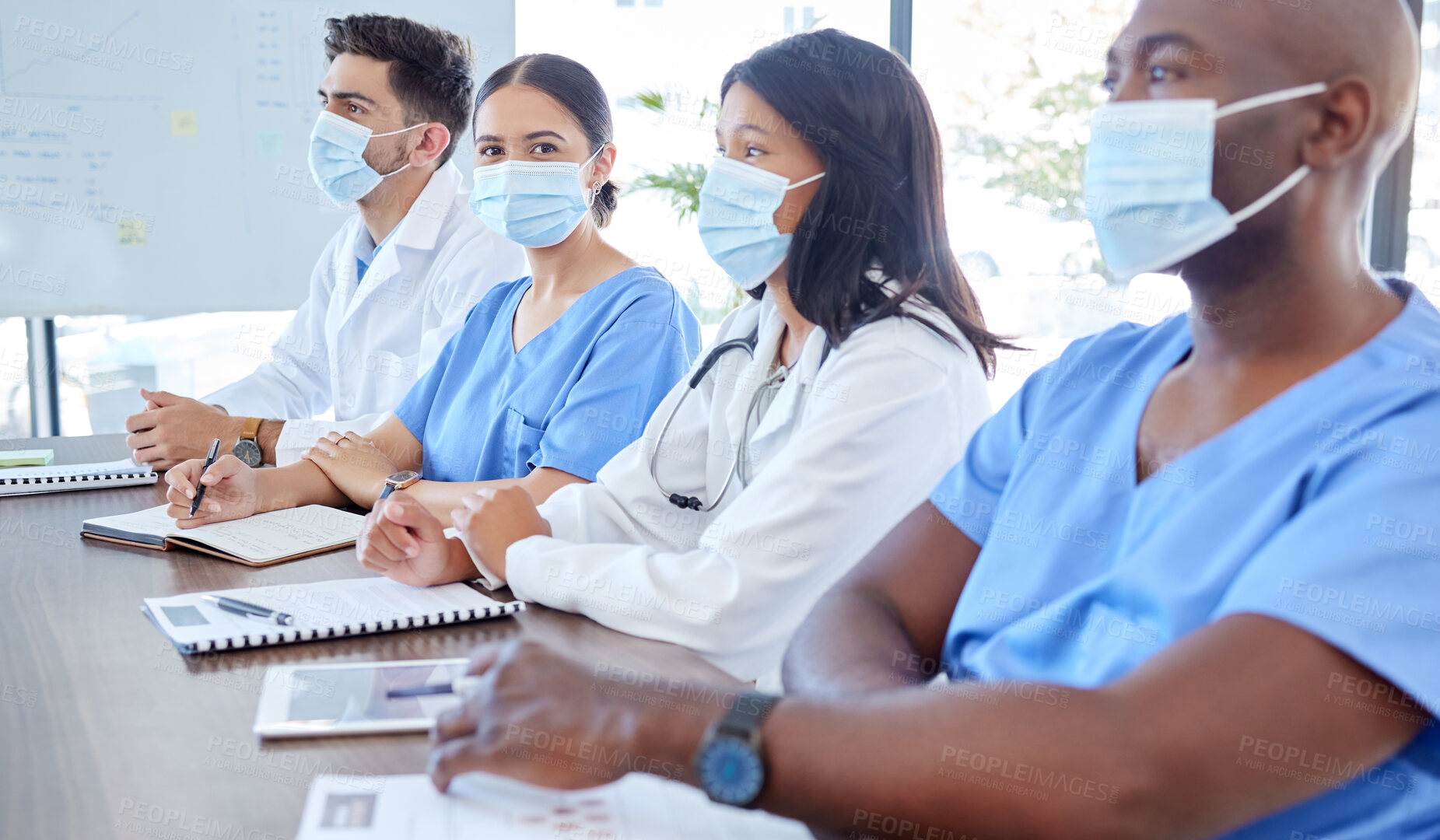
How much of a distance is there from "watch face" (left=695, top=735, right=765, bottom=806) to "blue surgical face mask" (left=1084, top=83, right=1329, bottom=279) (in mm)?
501

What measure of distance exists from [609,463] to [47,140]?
268cm

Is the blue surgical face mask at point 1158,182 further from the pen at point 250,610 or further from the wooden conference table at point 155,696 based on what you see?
the pen at point 250,610

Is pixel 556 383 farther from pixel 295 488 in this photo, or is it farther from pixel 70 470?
pixel 70 470

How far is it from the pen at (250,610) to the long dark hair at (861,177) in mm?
694

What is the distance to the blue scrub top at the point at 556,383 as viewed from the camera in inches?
69.2

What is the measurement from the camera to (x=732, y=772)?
2.18 ft

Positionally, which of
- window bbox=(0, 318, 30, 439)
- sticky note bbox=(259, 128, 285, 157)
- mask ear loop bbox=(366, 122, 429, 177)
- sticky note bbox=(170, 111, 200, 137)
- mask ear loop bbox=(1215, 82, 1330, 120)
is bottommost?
window bbox=(0, 318, 30, 439)

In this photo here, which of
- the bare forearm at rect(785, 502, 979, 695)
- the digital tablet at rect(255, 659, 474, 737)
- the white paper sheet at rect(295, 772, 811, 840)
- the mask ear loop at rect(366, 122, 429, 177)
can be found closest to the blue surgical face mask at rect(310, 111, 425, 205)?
the mask ear loop at rect(366, 122, 429, 177)

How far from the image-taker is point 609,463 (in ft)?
5.06

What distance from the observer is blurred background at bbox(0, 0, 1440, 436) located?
348cm

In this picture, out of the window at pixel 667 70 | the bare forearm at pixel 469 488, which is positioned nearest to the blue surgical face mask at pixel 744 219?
the bare forearm at pixel 469 488

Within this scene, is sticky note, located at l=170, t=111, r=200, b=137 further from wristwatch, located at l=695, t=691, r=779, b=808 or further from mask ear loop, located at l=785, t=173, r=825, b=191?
wristwatch, located at l=695, t=691, r=779, b=808

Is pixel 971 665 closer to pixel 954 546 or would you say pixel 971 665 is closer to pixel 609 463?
pixel 954 546

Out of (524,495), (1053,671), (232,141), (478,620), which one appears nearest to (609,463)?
(524,495)
